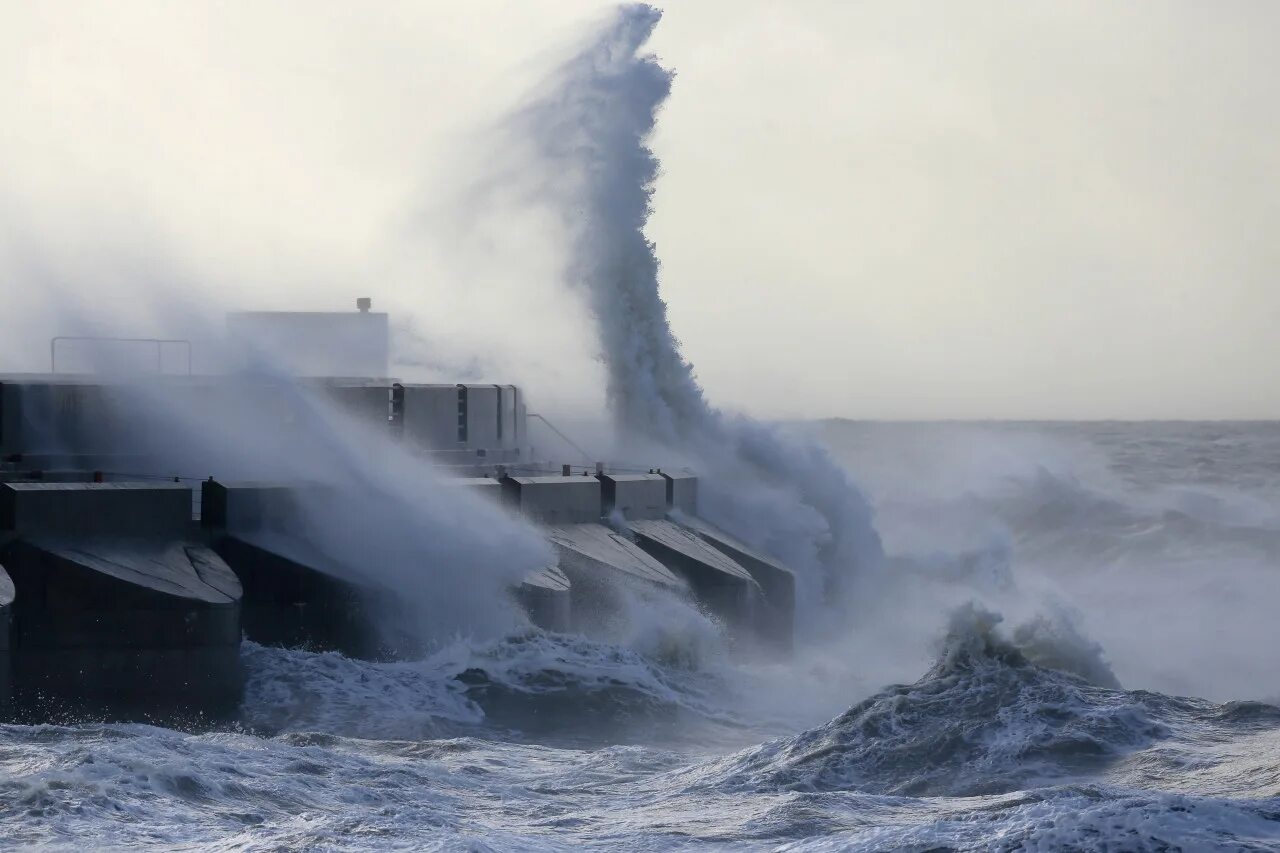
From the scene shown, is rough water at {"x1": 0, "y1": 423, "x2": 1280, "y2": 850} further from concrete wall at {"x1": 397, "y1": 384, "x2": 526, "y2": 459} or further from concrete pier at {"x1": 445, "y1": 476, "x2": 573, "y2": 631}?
concrete wall at {"x1": 397, "y1": 384, "x2": 526, "y2": 459}

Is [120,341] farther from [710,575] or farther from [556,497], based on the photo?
[710,575]

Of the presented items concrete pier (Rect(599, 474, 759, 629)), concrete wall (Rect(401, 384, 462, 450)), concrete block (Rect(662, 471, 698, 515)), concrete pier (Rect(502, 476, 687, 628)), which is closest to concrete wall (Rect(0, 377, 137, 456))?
concrete wall (Rect(401, 384, 462, 450))

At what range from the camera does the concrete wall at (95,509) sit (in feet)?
40.5

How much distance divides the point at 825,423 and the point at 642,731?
65208 mm

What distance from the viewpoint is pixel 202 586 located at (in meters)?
12.3

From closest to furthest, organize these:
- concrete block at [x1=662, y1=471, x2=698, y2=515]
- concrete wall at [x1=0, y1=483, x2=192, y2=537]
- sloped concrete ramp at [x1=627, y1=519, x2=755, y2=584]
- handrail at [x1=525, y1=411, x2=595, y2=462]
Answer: concrete wall at [x1=0, y1=483, x2=192, y2=537] < sloped concrete ramp at [x1=627, y1=519, x2=755, y2=584] < concrete block at [x1=662, y1=471, x2=698, y2=515] < handrail at [x1=525, y1=411, x2=595, y2=462]

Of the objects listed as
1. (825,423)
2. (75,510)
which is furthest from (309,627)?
(825,423)

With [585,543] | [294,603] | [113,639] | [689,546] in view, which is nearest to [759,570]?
[689,546]

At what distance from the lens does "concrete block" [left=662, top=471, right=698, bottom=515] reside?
18.5 meters

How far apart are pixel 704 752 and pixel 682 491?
7.48 metres

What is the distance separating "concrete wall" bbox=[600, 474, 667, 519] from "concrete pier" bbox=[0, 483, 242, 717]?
5274 mm

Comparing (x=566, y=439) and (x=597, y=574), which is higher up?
(x=566, y=439)

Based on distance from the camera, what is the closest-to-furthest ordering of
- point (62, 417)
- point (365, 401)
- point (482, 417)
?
point (62, 417), point (365, 401), point (482, 417)

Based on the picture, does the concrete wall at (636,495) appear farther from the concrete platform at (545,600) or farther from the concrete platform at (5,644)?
the concrete platform at (5,644)
